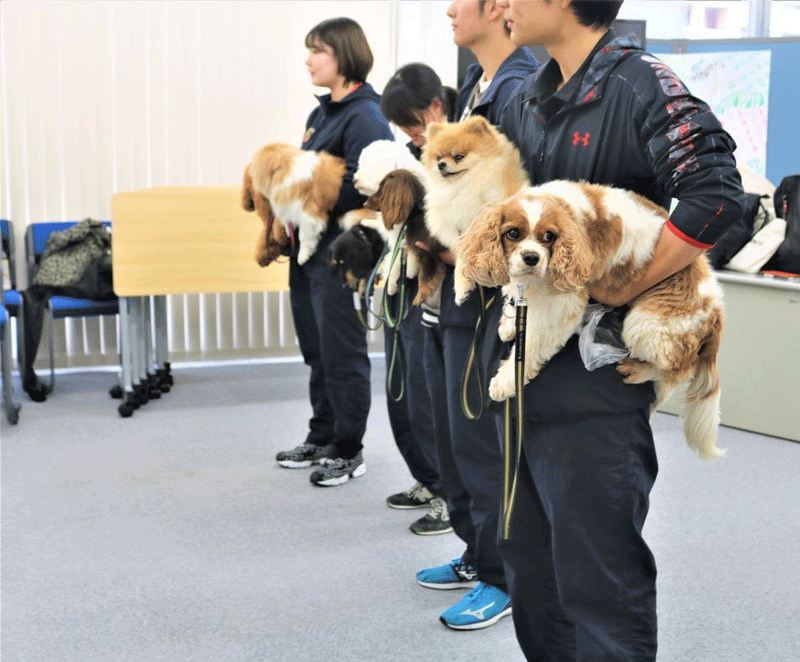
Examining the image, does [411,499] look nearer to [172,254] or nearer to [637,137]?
[172,254]

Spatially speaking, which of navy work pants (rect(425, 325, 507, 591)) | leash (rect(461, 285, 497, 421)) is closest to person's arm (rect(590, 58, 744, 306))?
leash (rect(461, 285, 497, 421))

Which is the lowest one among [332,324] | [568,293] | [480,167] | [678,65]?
[332,324]

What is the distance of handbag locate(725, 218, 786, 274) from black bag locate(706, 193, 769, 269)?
0.10 ft

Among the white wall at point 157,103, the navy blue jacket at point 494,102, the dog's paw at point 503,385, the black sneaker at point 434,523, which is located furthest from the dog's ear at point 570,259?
the white wall at point 157,103

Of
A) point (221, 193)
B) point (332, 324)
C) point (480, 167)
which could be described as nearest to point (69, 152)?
point (221, 193)

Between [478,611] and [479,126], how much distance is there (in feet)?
4.11

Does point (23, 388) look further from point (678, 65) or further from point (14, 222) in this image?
point (678, 65)

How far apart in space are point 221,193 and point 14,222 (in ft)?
4.45

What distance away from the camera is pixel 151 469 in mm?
3838

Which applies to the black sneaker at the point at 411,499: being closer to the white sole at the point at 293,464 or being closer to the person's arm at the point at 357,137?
the white sole at the point at 293,464

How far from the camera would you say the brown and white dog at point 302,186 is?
3371mm

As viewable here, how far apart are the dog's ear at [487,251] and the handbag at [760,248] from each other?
3100 millimetres

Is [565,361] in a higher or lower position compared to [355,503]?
higher

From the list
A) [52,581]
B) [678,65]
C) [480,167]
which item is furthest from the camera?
[678,65]
